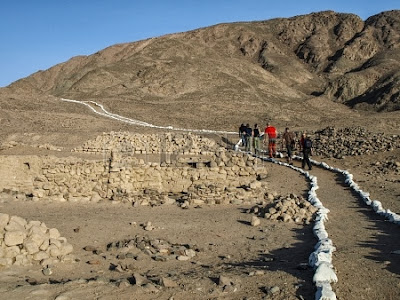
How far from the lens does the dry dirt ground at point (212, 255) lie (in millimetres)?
5180

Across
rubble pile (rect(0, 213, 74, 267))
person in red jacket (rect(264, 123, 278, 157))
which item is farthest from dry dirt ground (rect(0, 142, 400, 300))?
Answer: person in red jacket (rect(264, 123, 278, 157))

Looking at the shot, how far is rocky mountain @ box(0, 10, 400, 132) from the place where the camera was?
49625 mm

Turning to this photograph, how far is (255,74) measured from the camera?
67562mm

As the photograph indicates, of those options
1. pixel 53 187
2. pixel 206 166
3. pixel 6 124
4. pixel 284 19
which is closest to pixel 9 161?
pixel 53 187

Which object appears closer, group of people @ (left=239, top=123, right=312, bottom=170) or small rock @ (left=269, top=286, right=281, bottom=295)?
small rock @ (left=269, top=286, right=281, bottom=295)

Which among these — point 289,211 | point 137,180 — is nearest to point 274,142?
point 137,180

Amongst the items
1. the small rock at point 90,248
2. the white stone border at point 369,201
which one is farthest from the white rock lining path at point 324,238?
the small rock at point 90,248

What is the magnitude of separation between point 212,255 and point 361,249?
2.36m

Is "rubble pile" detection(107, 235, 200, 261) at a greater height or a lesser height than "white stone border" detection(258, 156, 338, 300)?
lesser

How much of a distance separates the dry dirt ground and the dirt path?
0.01m

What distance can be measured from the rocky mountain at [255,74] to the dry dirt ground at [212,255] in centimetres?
2923

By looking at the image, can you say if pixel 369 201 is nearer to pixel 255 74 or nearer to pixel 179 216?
pixel 179 216

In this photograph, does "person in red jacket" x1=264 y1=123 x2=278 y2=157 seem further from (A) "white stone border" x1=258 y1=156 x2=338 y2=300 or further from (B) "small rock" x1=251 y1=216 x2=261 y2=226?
(A) "white stone border" x1=258 y1=156 x2=338 y2=300

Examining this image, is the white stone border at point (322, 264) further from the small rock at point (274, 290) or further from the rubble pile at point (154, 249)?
the rubble pile at point (154, 249)
